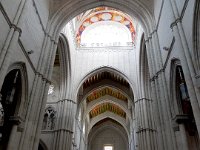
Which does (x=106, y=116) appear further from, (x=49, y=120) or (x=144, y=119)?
(x=144, y=119)

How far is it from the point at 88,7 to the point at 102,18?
747 centimetres

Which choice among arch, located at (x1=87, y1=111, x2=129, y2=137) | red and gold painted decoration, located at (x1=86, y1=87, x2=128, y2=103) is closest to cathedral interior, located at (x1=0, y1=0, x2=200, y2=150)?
red and gold painted decoration, located at (x1=86, y1=87, x2=128, y2=103)

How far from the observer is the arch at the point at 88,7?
11.8 meters

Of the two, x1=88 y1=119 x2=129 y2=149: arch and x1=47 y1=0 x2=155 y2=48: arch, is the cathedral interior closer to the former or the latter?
x1=47 y1=0 x2=155 y2=48: arch

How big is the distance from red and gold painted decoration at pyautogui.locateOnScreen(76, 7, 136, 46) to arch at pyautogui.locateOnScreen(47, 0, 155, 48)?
6599mm

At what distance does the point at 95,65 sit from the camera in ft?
63.2

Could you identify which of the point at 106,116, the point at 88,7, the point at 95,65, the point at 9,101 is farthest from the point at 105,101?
the point at 9,101

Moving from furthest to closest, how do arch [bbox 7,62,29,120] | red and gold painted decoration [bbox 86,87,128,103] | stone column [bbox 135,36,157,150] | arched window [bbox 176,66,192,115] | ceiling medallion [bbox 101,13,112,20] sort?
red and gold painted decoration [bbox 86,87,128,103] < ceiling medallion [bbox 101,13,112,20] < stone column [bbox 135,36,157,150] < arch [bbox 7,62,29,120] < arched window [bbox 176,66,192,115]

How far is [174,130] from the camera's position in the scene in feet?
27.1

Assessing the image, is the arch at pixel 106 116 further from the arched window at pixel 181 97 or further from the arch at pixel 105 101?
the arched window at pixel 181 97

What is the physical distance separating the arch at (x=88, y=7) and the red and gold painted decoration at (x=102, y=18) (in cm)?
660

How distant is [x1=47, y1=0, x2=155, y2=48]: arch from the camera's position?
1181cm

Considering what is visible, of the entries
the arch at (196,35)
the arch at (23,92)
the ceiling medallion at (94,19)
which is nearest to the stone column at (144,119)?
the ceiling medallion at (94,19)

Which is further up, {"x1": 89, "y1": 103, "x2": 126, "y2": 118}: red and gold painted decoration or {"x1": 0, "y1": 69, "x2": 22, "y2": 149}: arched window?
{"x1": 89, "y1": 103, "x2": 126, "y2": 118}: red and gold painted decoration
